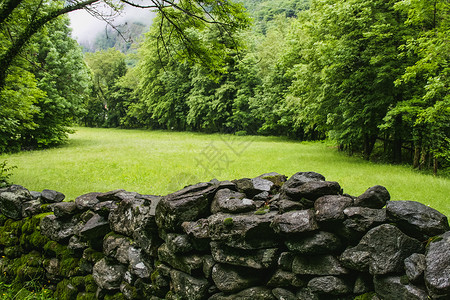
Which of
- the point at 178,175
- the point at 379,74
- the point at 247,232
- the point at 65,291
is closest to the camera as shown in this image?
the point at 247,232

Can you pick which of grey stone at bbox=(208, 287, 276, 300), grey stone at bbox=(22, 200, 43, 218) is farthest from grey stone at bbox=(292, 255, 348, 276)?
grey stone at bbox=(22, 200, 43, 218)

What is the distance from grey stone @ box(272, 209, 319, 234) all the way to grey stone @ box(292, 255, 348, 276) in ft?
1.16

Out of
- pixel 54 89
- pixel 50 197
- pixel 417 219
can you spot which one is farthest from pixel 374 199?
pixel 54 89

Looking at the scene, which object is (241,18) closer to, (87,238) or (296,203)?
(296,203)

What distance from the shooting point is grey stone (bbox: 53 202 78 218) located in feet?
17.3

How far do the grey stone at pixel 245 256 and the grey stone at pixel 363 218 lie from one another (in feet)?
3.10

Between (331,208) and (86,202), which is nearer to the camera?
(331,208)

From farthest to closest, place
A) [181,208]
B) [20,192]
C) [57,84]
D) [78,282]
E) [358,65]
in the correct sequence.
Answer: [57,84], [358,65], [20,192], [78,282], [181,208]

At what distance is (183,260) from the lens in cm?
385

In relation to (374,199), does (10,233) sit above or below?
below

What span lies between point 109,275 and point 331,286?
3618 millimetres

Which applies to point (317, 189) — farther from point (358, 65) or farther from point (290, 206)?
point (358, 65)

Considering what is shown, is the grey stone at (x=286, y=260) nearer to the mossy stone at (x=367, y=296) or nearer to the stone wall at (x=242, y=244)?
the stone wall at (x=242, y=244)

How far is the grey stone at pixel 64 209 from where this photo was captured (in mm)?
5277
